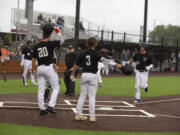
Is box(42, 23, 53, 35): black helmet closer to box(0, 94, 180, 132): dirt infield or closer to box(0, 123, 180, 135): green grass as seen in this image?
box(0, 94, 180, 132): dirt infield

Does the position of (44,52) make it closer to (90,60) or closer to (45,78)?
(45,78)

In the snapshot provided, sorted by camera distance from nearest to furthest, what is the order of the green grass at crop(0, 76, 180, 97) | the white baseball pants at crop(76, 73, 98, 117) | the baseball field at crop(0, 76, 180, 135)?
the baseball field at crop(0, 76, 180, 135) → the white baseball pants at crop(76, 73, 98, 117) → the green grass at crop(0, 76, 180, 97)

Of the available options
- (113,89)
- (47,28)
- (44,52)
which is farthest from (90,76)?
(113,89)

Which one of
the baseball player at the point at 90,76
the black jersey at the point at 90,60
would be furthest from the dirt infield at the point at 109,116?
the black jersey at the point at 90,60

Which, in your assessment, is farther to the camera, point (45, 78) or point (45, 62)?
point (45, 78)

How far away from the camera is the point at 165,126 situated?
6184 millimetres

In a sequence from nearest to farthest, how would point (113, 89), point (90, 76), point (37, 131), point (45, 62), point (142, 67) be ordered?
point (37, 131)
point (90, 76)
point (45, 62)
point (142, 67)
point (113, 89)

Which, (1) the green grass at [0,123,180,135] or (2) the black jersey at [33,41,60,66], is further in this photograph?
(2) the black jersey at [33,41,60,66]

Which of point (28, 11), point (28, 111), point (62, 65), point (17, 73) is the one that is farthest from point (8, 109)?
point (62, 65)

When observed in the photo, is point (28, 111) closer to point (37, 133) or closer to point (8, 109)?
point (8, 109)

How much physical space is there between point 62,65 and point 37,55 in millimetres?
17061

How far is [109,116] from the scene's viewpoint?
7.03 m

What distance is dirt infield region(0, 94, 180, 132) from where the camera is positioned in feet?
19.6

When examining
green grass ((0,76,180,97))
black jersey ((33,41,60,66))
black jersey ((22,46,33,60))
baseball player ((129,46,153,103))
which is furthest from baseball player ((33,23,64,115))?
black jersey ((22,46,33,60))
